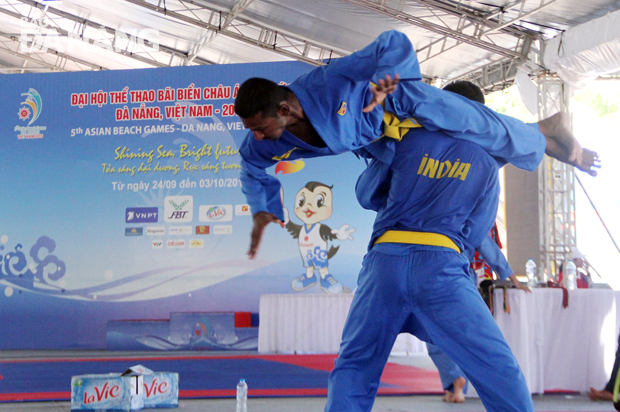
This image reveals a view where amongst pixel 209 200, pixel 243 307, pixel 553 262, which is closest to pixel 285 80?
pixel 209 200

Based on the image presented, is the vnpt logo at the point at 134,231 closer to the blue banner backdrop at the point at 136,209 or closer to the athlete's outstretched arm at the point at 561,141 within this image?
the blue banner backdrop at the point at 136,209

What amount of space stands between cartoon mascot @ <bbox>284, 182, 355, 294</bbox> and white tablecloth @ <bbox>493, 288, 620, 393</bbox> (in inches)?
159

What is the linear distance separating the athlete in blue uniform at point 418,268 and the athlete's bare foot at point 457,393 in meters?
2.03

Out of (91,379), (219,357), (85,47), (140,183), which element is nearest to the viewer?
(91,379)

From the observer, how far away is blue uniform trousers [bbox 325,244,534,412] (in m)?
1.43

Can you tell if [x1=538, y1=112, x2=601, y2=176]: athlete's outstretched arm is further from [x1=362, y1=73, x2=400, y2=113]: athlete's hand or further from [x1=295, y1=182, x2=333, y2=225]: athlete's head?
[x1=295, y1=182, x2=333, y2=225]: athlete's head

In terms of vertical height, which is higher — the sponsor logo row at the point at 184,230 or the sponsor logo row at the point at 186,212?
the sponsor logo row at the point at 186,212

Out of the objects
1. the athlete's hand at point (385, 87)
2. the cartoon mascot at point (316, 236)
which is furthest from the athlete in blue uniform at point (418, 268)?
the cartoon mascot at point (316, 236)

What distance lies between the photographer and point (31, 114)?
8.32m

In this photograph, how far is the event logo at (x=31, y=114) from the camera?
27.1 feet

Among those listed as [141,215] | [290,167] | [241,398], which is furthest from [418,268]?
[141,215]

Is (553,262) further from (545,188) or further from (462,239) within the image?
(462,239)

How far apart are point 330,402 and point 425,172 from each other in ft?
2.16

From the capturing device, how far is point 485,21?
7.54 meters
